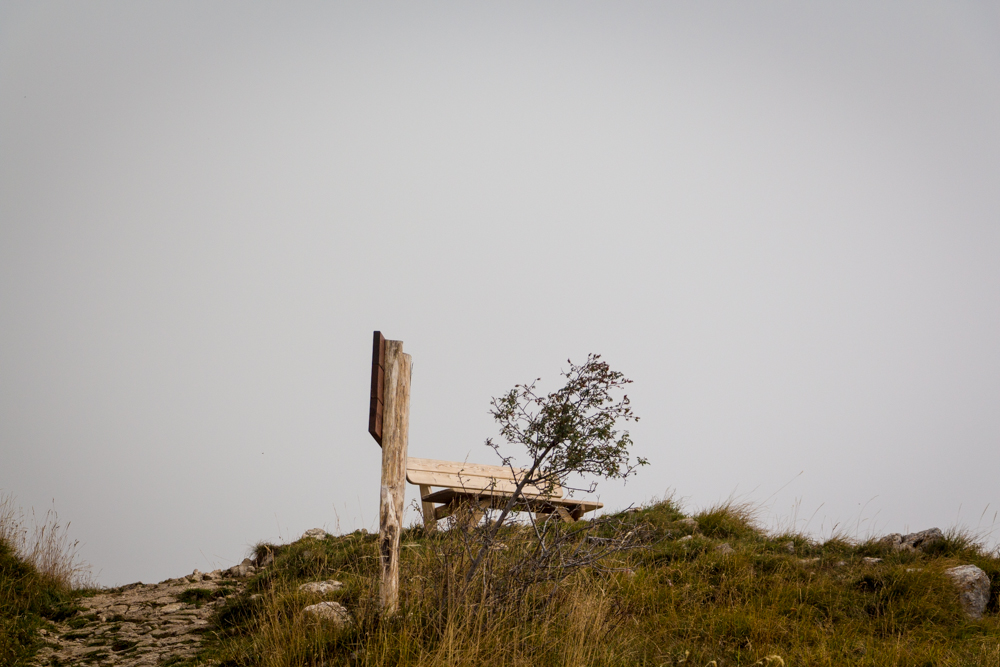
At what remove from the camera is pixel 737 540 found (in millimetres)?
8266

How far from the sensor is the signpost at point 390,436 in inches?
202

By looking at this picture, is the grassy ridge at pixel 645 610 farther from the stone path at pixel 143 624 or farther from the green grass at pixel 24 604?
the green grass at pixel 24 604

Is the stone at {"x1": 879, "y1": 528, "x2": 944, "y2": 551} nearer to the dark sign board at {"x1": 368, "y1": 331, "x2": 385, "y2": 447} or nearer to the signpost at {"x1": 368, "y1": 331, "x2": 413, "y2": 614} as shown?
the signpost at {"x1": 368, "y1": 331, "x2": 413, "y2": 614}

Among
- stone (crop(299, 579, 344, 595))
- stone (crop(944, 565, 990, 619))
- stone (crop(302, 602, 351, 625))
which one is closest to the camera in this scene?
stone (crop(302, 602, 351, 625))

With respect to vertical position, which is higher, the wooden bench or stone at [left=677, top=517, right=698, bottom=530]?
the wooden bench

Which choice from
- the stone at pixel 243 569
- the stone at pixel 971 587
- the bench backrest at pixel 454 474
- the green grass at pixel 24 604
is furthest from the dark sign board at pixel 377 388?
the stone at pixel 971 587

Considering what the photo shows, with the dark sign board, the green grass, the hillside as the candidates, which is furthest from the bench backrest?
the green grass

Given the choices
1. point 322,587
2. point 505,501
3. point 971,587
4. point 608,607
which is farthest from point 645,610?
point 971,587

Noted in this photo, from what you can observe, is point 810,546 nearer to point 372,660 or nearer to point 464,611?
point 464,611

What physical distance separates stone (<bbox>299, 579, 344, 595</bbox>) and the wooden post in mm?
1272

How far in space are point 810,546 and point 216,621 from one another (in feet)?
21.1

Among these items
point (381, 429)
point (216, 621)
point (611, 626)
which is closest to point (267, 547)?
point (216, 621)

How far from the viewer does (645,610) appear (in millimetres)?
6383

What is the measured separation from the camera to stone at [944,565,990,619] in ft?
21.6
